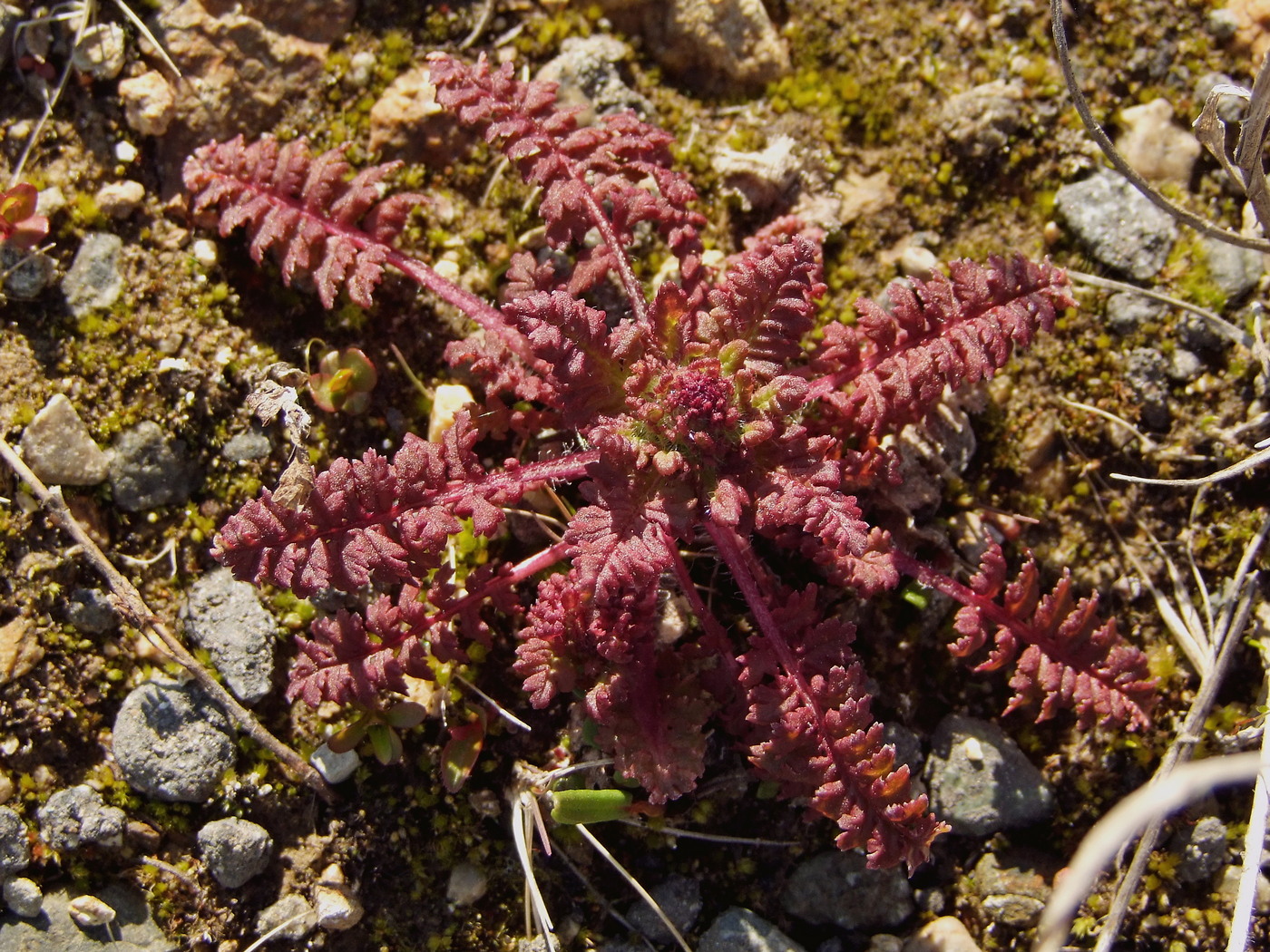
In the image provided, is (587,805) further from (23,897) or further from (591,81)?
(591,81)

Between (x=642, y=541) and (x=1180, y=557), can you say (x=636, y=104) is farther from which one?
(x=1180, y=557)

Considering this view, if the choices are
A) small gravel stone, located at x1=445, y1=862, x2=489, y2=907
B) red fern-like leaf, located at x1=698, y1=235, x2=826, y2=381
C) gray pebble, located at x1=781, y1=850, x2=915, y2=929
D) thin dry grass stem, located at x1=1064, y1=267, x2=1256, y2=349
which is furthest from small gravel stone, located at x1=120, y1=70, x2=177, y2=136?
gray pebble, located at x1=781, y1=850, x2=915, y2=929

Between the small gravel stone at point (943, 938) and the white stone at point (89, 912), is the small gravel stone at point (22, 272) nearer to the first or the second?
the white stone at point (89, 912)

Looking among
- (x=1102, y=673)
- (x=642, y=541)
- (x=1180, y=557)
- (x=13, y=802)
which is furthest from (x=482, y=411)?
(x=1180, y=557)

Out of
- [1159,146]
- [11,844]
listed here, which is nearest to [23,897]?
[11,844]

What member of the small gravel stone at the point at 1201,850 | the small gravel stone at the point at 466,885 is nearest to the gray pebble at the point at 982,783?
the small gravel stone at the point at 1201,850
